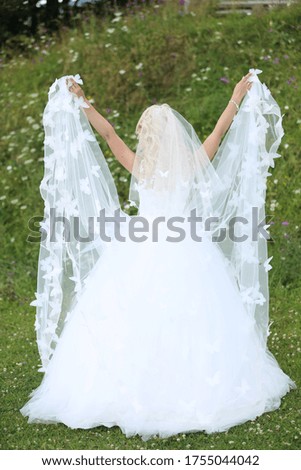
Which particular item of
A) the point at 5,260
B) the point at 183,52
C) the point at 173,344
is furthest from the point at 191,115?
the point at 173,344

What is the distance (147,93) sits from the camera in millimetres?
10273

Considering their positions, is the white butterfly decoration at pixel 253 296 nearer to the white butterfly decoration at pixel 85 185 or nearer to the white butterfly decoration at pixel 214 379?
the white butterfly decoration at pixel 214 379

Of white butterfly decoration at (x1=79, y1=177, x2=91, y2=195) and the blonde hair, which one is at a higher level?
the blonde hair

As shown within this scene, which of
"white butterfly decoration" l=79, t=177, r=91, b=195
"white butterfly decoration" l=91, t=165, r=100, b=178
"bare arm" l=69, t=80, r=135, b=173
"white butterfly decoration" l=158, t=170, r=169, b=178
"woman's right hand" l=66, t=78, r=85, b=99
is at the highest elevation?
"woman's right hand" l=66, t=78, r=85, b=99

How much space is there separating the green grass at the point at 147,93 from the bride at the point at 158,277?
1.29 metres

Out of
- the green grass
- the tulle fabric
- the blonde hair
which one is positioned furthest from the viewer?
the green grass

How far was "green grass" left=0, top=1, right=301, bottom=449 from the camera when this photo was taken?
25.4ft

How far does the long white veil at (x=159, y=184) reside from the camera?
4.98 m

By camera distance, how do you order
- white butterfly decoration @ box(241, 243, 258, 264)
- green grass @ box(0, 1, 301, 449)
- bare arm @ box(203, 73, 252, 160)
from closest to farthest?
bare arm @ box(203, 73, 252, 160), white butterfly decoration @ box(241, 243, 258, 264), green grass @ box(0, 1, 301, 449)

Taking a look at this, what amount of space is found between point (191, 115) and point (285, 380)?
16.9 feet

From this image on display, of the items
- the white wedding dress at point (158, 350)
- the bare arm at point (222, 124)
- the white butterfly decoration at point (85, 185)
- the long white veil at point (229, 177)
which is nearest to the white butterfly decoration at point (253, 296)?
the long white veil at point (229, 177)

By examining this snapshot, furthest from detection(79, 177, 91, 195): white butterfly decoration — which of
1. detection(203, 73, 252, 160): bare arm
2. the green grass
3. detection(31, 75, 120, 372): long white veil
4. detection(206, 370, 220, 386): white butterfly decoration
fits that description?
the green grass

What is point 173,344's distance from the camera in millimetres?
4746

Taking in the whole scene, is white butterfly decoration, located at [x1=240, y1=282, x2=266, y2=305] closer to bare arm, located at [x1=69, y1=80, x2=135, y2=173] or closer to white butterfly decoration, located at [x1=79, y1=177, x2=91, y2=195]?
bare arm, located at [x1=69, y1=80, x2=135, y2=173]
